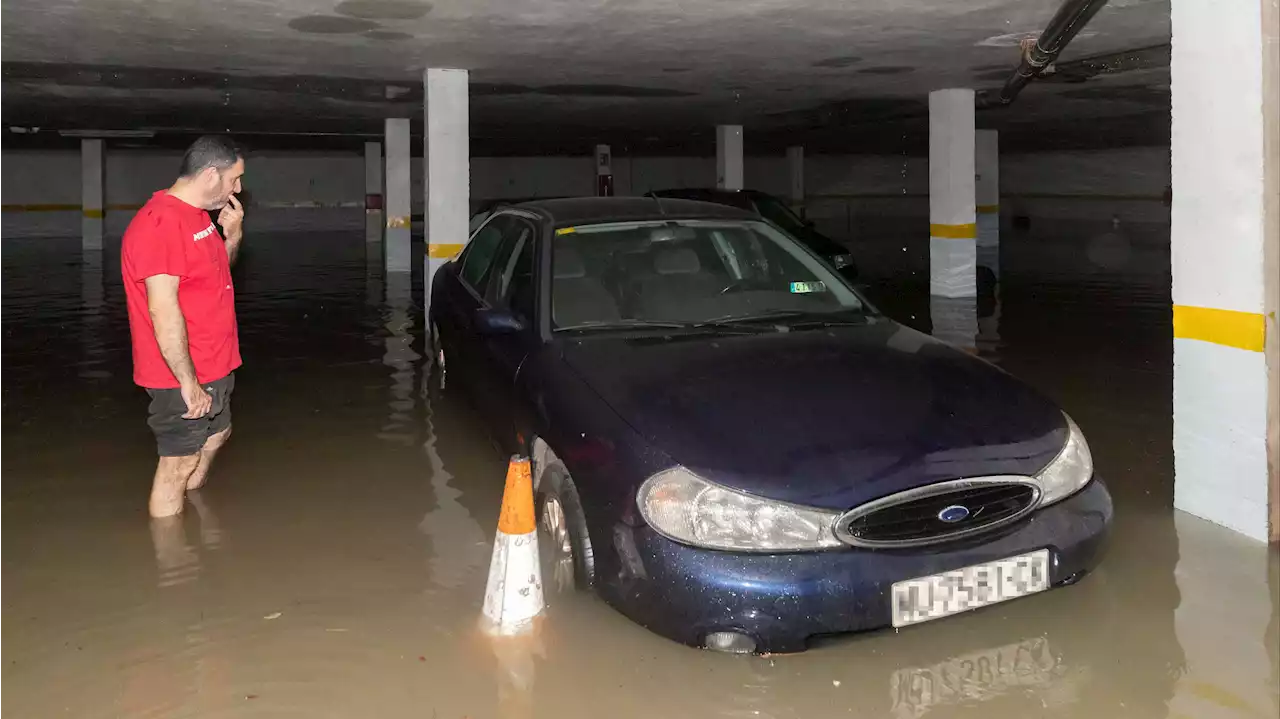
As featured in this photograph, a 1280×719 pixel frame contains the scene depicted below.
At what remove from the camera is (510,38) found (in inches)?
332

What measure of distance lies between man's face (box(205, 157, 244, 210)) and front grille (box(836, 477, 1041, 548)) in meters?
2.59

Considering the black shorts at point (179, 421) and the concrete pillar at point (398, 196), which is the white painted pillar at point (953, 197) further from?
the black shorts at point (179, 421)

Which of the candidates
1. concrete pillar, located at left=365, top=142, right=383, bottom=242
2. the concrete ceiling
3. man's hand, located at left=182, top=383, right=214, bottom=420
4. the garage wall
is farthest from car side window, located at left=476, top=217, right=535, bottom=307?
concrete pillar, located at left=365, top=142, right=383, bottom=242

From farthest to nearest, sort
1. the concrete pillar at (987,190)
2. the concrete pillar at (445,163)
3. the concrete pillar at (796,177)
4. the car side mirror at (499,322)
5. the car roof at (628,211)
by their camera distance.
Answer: the concrete pillar at (796,177), the concrete pillar at (987,190), the concrete pillar at (445,163), the car roof at (628,211), the car side mirror at (499,322)

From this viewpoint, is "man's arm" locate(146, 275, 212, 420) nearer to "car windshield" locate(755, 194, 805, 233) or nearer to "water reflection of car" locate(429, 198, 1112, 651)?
"water reflection of car" locate(429, 198, 1112, 651)

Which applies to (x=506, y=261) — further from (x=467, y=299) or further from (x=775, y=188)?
Result: (x=775, y=188)

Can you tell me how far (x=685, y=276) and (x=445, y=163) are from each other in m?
7.05

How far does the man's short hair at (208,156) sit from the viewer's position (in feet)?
12.2

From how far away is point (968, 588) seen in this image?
2689 millimetres

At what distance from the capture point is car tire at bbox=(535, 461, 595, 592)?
9.86ft

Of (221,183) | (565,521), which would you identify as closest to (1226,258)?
(565,521)

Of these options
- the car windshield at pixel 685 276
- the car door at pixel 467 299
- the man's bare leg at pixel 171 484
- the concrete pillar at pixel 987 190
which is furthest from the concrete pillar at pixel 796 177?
the man's bare leg at pixel 171 484

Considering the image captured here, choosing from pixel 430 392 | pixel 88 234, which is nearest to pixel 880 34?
pixel 430 392

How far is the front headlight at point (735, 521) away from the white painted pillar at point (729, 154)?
1475 centimetres
